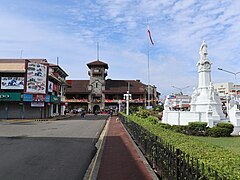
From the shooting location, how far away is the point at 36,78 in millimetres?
38719

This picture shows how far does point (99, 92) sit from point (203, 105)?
50.6m

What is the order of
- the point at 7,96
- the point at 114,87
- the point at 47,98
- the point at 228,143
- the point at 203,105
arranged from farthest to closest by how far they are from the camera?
the point at 114,87, the point at 47,98, the point at 7,96, the point at 203,105, the point at 228,143

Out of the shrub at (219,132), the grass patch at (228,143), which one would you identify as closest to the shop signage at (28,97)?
the shrub at (219,132)

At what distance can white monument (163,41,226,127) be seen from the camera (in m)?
22.7

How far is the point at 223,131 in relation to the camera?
1836 cm

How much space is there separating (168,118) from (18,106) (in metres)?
24.4

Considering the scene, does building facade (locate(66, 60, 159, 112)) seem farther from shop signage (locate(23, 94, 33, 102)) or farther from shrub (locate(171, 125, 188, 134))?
shrub (locate(171, 125, 188, 134))

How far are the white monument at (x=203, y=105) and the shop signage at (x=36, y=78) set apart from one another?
20.8 meters

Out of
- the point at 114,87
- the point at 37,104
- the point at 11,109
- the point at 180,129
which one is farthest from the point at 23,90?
the point at 114,87

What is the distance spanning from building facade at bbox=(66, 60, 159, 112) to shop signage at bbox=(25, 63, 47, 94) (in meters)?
32.3

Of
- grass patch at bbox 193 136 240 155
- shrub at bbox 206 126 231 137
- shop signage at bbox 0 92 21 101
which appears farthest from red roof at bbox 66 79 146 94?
grass patch at bbox 193 136 240 155

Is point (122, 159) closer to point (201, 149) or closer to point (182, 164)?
point (201, 149)

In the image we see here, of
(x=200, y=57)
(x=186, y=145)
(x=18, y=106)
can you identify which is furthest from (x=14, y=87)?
(x=186, y=145)

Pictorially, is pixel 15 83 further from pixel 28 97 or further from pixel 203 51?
pixel 203 51
